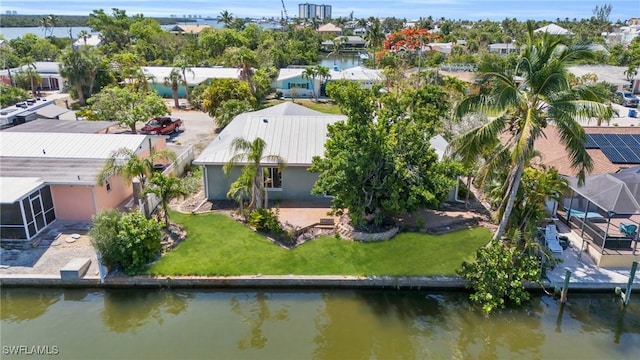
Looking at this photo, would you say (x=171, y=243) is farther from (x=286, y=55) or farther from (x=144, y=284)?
(x=286, y=55)

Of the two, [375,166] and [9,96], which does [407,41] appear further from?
[375,166]

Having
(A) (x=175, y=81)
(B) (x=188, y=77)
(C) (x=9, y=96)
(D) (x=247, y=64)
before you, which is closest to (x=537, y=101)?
(D) (x=247, y=64)

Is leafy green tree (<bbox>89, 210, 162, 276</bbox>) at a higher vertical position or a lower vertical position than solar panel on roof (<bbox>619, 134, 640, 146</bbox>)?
lower

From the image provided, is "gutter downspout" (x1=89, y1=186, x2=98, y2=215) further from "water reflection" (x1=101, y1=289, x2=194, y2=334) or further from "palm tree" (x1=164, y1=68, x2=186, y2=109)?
"palm tree" (x1=164, y1=68, x2=186, y2=109)

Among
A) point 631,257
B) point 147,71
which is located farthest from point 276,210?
point 147,71

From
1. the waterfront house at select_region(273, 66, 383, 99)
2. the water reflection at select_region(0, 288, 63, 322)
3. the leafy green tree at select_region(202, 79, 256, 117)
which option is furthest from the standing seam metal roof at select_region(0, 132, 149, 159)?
the waterfront house at select_region(273, 66, 383, 99)

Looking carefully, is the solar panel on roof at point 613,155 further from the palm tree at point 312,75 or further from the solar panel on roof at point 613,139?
the palm tree at point 312,75

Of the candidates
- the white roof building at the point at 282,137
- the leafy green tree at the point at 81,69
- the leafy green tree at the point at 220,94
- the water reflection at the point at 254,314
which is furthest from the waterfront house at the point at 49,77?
the water reflection at the point at 254,314
